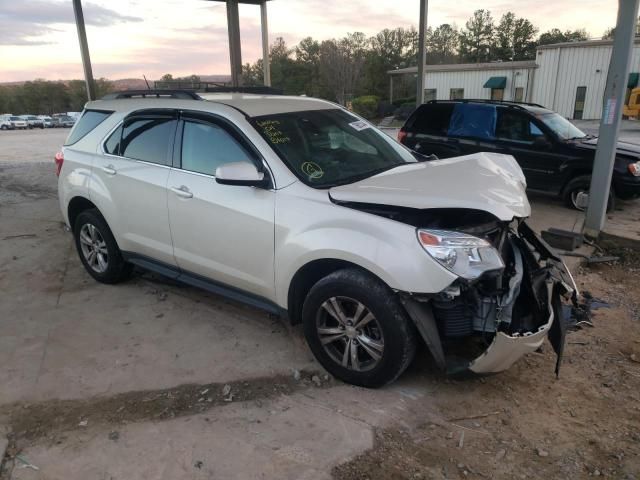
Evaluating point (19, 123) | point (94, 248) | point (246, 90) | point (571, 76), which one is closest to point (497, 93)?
point (571, 76)

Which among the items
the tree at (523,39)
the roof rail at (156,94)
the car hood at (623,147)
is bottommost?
the car hood at (623,147)

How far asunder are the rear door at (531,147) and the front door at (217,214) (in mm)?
6296

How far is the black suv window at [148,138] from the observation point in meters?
4.18

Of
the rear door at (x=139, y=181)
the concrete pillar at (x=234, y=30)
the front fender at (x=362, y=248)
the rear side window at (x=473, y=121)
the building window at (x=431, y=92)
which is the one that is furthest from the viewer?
the building window at (x=431, y=92)

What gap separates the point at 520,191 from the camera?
3514mm

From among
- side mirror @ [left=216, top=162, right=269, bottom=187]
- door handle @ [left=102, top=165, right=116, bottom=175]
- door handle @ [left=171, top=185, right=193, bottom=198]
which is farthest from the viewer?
door handle @ [left=102, top=165, right=116, bottom=175]

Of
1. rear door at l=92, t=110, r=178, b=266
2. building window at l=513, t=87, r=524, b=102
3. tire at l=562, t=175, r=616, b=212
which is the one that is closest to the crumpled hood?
rear door at l=92, t=110, r=178, b=266

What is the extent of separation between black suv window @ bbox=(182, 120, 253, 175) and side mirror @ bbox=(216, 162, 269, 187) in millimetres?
261

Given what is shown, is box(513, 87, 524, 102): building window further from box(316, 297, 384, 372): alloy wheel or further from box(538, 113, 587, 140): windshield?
box(316, 297, 384, 372): alloy wheel

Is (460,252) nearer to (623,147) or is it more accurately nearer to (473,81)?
(623,147)

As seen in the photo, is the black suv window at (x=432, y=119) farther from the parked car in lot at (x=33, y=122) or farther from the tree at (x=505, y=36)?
the tree at (x=505, y=36)

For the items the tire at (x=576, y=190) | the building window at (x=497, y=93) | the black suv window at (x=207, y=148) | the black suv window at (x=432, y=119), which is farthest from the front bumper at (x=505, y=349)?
the building window at (x=497, y=93)

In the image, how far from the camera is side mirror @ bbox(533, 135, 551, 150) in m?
8.30

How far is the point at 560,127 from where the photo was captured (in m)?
8.54
